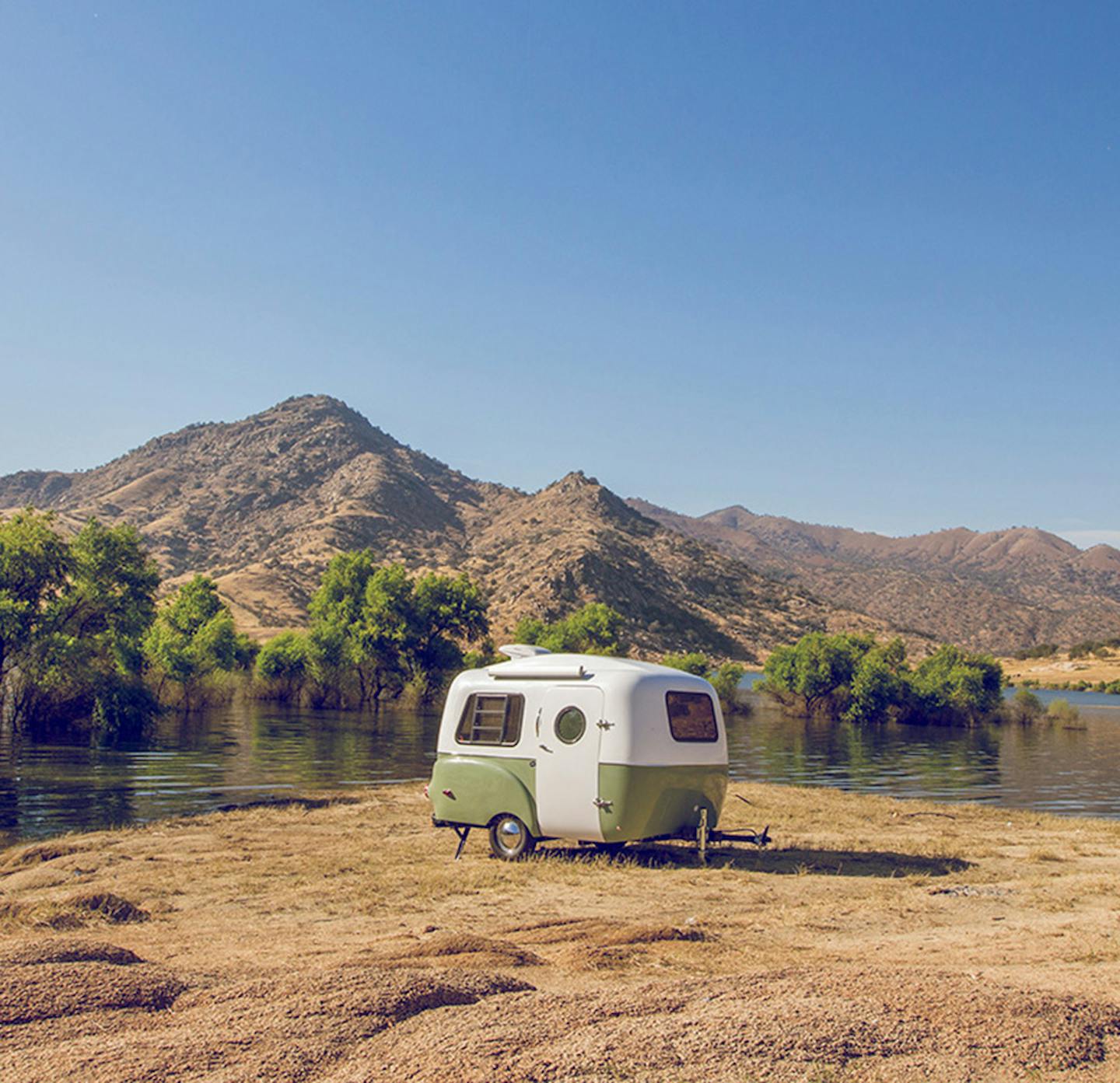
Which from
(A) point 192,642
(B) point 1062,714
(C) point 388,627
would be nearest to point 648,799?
(A) point 192,642

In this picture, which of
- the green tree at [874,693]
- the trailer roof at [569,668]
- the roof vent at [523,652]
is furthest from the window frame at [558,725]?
the green tree at [874,693]

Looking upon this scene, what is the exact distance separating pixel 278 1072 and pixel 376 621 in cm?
6255

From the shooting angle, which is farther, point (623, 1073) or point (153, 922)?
point (153, 922)

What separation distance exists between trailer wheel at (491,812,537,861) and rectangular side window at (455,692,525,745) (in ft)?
4.06

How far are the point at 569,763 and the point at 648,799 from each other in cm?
131

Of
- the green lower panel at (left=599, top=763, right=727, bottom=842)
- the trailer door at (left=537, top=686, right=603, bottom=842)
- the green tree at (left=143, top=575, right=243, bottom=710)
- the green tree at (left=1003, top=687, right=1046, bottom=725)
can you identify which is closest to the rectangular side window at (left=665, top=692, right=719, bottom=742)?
the green lower panel at (left=599, top=763, right=727, bottom=842)

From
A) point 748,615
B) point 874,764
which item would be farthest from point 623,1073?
point 748,615

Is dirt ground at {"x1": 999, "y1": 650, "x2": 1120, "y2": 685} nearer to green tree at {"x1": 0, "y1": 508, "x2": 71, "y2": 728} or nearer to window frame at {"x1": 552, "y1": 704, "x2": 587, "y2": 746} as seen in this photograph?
green tree at {"x1": 0, "y1": 508, "x2": 71, "y2": 728}

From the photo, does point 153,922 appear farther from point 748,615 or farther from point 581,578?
point 748,615

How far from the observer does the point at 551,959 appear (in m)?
9.73

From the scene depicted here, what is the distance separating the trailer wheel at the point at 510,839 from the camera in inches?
624

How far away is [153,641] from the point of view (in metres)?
54.5

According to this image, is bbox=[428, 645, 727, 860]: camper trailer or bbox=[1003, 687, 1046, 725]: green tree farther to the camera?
bbox=[1003, 687, 1046, 725]: green tree

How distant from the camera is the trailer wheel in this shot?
52.0 ft
